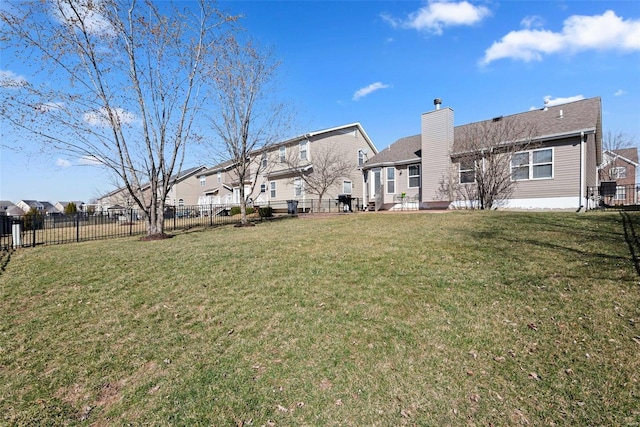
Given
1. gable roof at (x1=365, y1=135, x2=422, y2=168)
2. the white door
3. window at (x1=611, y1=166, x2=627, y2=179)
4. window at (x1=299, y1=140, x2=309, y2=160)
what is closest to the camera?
gable roof at (x1=365, y1=135, x2=422, y2=168)

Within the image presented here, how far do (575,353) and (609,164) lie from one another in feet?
124

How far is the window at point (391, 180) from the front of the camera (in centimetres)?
2022

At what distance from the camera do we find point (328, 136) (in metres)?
25.6

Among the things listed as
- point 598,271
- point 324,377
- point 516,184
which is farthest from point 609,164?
point 324,377

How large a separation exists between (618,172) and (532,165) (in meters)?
29.8

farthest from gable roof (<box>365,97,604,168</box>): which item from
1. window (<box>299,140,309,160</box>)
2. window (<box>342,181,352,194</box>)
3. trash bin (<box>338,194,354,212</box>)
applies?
window (<box>299,140,309,160</box>)

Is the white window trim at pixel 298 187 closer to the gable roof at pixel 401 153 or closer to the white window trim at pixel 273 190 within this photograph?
the white window trim at pixel 273 190

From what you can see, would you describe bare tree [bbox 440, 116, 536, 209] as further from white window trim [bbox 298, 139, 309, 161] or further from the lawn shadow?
white window trim [bbox 298, 139, 309, 161]

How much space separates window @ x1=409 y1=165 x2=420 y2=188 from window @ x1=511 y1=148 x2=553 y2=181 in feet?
17.1

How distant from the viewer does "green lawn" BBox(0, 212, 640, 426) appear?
3.04 meters

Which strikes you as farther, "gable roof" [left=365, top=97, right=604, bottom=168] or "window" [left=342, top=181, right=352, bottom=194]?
"window" [left=342, top=181, right=352, bottom=194]

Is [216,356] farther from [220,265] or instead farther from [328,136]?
[328,136]

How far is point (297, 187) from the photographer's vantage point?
25.2m

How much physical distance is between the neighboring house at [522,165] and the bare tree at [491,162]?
0.14 m
